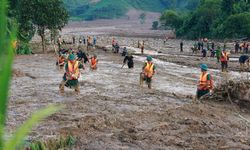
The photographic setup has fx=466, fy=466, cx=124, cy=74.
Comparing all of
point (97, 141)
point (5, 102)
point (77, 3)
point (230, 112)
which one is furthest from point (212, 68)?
point (77, 3)

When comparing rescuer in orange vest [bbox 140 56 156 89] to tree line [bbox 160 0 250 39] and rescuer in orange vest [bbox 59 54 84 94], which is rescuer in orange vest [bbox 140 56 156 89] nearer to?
rescuer in orange vest [bbox 59 54 84 94]

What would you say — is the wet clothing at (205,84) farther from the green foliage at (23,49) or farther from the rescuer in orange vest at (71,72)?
the green foliage at (23,49)

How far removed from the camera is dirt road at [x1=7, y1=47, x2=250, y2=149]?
857 centimetres

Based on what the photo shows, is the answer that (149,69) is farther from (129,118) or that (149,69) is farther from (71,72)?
(129,118)

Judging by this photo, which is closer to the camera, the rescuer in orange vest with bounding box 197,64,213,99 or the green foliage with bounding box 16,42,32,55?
the rescuer in orange vest with bounding box 197,64,213,99

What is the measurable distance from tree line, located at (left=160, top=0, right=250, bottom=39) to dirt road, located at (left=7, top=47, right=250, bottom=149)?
40140 mm

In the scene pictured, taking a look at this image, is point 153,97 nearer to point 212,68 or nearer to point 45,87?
point 45,87

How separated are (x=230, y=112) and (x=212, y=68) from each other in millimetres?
16290

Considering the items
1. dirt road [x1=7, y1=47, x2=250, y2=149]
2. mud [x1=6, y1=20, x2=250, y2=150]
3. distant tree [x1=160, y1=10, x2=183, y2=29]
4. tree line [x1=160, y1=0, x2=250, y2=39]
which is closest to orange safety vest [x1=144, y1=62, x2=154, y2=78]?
mud [x1=6, y1=20, x2=250, y2=150]

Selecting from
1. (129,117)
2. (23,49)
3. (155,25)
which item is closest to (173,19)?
(155,25)

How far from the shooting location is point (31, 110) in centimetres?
1154

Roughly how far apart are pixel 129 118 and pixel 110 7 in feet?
424

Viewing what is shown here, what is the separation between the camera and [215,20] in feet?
212

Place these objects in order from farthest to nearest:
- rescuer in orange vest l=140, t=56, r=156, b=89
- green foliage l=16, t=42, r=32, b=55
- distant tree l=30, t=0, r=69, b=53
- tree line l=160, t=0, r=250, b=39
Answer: tree line l=160, t=0, r=250, b=39 → green foliage l=16, t=42, r=32, b=55 → distant tree l=30, t=0, r=69, b=53 → rescuer in orange vest l=140, t=56, r=156, b=89
